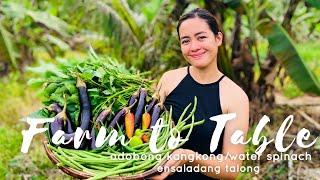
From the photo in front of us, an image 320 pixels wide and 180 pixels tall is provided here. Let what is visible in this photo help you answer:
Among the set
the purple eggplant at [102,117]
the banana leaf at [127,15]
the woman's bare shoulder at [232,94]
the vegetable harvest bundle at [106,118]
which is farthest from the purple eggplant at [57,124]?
the banana leaf at [127,15]

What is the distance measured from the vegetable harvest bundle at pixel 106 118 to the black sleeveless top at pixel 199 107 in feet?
0.08

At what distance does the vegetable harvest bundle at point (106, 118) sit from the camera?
159 cm

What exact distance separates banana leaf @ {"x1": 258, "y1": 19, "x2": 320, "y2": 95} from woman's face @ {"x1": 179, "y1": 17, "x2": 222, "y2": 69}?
34.0 inches

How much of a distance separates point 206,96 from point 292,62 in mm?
876

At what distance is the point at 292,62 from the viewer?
8.18ft

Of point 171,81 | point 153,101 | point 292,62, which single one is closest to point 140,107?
point 153,101

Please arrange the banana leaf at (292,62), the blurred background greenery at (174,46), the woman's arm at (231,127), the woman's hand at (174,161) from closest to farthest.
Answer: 1. the woman's hand at (174,161)
2. the woman's arm at (231,127)
3. the banana leaf at (292,62)
4. the blurred background greenery at (174,46)

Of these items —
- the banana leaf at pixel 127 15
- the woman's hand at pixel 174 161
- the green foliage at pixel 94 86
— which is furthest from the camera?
the banana leaf at pixel 127 15

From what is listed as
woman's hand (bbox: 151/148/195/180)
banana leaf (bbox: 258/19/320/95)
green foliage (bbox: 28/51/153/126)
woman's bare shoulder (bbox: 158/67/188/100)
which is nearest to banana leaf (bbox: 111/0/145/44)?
banana leaf (bbox: 258/19/320/95)

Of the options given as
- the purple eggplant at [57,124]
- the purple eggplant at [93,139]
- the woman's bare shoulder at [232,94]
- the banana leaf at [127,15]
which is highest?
the banana leaf at [127,15]

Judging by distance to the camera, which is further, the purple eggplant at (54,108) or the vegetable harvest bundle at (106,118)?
the purple eggplant at (54,108)

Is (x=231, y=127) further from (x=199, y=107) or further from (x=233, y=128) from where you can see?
(x=199, y=107)

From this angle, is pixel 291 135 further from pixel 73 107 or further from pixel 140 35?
pixel 73 107

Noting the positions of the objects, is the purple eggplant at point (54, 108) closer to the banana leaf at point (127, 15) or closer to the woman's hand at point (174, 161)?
the woman's hand at point (174, 161)
